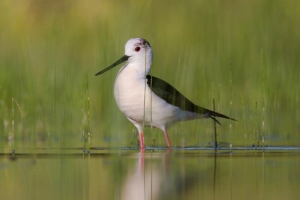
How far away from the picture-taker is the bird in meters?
8.66

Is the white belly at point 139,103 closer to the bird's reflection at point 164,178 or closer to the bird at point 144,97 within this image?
the bird at point 144,97

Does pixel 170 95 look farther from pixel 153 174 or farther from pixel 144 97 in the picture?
pixel 153 174

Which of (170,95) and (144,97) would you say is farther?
(170,95)

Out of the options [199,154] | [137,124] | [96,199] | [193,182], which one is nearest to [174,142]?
[137,124]

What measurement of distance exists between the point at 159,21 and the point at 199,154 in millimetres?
4906

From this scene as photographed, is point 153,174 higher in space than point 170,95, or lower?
lower

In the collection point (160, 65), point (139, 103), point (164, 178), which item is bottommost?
point (164, 178)

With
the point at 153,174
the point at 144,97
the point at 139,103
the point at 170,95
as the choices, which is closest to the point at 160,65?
the point at 170,95

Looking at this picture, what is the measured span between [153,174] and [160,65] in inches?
226

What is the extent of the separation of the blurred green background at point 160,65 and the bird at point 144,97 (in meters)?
0.15

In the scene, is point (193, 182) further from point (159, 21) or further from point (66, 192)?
point (159, 21)

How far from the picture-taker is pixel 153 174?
6281 millimetres

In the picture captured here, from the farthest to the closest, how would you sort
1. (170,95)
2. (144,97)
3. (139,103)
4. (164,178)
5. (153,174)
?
(170,95) → (139,103) → (144,97) → (153,174) → (164,178)

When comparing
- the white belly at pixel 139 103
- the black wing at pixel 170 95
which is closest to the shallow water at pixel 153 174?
the white belly at pixel 139 103
